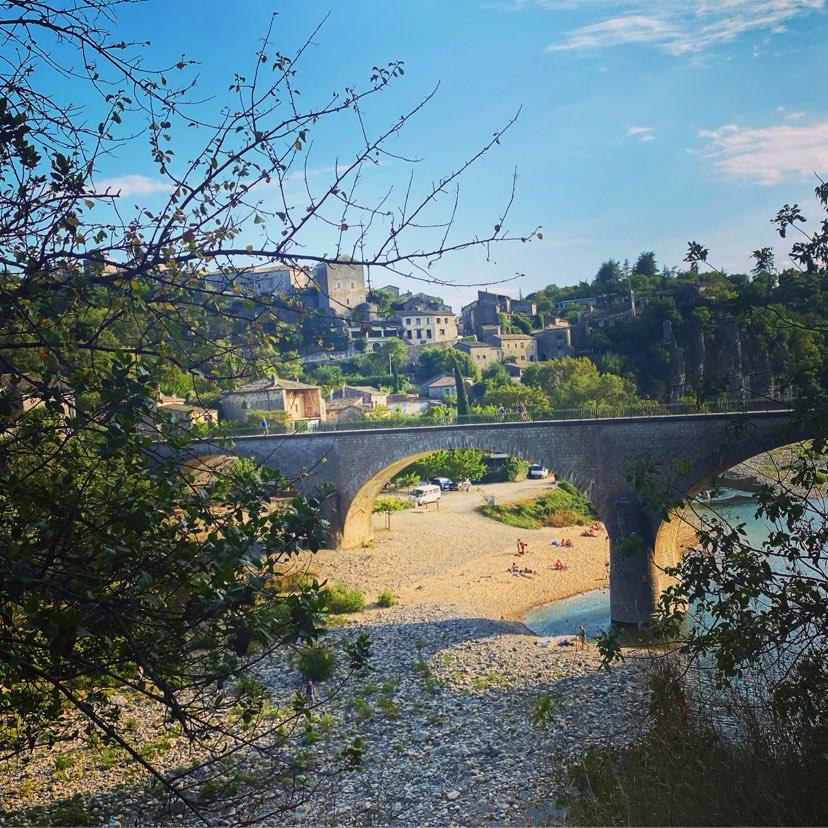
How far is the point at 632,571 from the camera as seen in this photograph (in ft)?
65.1

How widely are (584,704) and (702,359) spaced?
28043 millimetres

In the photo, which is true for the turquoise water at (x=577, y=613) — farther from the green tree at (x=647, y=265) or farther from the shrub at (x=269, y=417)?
the green tree at (x=647, y=265)

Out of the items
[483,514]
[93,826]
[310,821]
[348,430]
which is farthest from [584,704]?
[483,514]

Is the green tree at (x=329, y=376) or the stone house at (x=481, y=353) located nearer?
the green tree at (x=329, y=376)

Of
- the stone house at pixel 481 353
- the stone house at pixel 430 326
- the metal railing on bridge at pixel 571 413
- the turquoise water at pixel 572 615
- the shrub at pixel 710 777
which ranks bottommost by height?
the turquoise water at pixel 572 615

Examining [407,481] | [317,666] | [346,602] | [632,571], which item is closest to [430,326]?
[407,481]

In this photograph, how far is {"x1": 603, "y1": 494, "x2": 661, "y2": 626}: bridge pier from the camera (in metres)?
19.7

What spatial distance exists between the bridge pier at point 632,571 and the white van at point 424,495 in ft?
55.4

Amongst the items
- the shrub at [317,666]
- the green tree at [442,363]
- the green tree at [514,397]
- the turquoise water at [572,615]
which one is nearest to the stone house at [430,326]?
the green tree at [442,363]

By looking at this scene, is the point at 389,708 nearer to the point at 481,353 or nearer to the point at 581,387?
the point at 581,387

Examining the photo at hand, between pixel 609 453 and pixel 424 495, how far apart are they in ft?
55.4

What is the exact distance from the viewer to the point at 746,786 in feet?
20.4

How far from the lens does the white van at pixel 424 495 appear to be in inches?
1442

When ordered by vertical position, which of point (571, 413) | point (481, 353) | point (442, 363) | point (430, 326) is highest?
point (430, 326)
